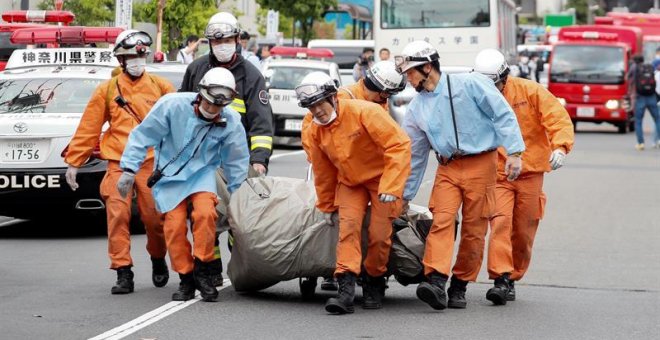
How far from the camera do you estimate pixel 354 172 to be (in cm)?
946

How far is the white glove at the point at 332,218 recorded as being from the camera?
9734 millimetres

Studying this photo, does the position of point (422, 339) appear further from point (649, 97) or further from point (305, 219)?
point (649, 97)

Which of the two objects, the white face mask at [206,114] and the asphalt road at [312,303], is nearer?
the asphalt road at [312,303]

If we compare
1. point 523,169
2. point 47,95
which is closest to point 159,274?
point 523,169

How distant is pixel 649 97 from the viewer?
97.6 ft

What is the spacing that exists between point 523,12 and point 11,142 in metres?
126

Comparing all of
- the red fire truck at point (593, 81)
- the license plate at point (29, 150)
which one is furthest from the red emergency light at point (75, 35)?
the red fire truck at point (593, 81)

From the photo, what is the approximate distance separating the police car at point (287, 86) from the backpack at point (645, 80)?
5966 millimetres

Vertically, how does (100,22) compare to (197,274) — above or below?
above

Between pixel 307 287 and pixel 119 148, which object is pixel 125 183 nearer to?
pixel 119 148

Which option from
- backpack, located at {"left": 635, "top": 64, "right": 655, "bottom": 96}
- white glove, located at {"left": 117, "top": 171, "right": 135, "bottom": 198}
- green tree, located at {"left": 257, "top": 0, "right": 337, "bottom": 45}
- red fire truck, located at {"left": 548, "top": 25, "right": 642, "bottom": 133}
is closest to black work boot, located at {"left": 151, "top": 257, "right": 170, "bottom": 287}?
white glove, located at {"left": 117, "top": 171, "right": 135, "bottom": 198}

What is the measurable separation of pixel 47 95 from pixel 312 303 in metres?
4.94

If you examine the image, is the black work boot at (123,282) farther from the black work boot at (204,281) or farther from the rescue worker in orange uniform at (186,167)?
the black work boot at (204,281)

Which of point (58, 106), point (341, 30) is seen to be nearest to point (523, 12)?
point (341, 30)
